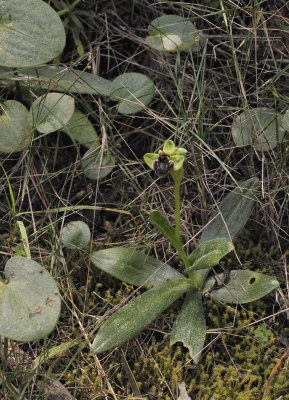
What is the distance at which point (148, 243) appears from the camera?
6.38 ft

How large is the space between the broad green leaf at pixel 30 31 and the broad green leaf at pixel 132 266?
0.74 meters

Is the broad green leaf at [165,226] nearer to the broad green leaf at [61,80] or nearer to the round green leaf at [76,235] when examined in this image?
the round green leaf at [76,235]

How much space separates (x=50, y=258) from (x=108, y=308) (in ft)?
0.93

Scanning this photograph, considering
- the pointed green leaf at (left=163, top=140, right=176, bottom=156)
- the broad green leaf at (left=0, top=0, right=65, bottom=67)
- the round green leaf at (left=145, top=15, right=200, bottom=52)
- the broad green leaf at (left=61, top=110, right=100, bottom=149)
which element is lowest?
the broad green leaf at (left=61, top=110, right=100, bottom=149)

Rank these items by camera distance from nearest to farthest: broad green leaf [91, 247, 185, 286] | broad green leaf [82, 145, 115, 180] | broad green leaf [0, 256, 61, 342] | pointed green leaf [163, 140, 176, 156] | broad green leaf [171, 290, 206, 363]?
broad green leaf [0, 256, 61, 342] < pointed green leaf [163, 140, 176, 156] < broad green leaf [171, 290, 206, 363] < broad green leaf [91, 247, 185, 286] < broad green leaf [82, 145, 115, 180]

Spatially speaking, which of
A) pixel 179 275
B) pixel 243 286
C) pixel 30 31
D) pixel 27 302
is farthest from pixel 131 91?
pixel 27 302

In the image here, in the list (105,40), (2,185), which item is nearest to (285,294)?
(2,185)

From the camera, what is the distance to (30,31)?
6.53 ft

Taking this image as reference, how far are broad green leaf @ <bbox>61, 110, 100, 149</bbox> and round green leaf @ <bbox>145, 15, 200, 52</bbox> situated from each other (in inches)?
16.2

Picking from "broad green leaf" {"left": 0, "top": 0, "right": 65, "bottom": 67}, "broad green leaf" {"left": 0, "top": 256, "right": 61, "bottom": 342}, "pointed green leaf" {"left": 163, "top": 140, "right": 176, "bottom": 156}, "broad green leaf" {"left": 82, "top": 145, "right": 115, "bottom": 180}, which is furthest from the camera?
"broad green leaf" {"left": 82, "top": 145, "right": 115, "bottom": 180}

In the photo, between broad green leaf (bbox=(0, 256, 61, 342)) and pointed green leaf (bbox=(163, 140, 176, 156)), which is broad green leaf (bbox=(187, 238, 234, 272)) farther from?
broad green leaf (bbox=(0, 256, 61, 342))

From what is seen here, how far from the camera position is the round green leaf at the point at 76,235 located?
191 centimetres

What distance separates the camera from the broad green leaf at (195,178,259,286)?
1913mm

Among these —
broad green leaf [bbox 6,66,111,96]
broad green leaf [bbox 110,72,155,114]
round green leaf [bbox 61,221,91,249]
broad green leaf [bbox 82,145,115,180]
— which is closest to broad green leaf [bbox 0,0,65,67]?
broad green leaf [bbox 6,66,111,96]
